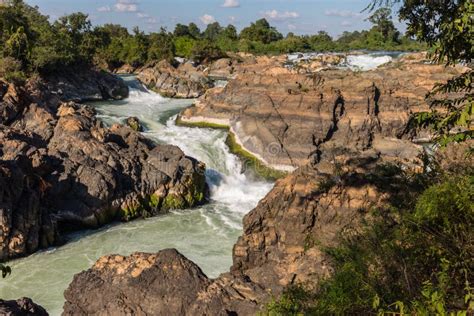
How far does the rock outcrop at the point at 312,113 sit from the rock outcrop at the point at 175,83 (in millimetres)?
10665

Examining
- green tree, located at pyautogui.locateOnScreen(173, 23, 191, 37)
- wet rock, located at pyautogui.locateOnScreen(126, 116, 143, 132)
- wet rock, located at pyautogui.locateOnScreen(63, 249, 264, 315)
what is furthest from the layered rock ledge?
green tree, located at pyautogui.locateOnScreen(173, 23, 191, 37)

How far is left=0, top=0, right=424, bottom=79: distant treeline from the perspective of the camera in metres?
32.8

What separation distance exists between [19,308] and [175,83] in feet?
115

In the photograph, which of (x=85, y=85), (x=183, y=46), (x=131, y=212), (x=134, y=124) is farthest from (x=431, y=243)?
(x=183, y=46)

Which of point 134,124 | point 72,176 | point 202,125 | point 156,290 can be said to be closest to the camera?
point 156,290

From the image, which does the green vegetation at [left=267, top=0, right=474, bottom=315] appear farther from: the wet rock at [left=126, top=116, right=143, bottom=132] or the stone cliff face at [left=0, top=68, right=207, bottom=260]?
the wet rock at [left=126, top=116, right=143, bottom=132]

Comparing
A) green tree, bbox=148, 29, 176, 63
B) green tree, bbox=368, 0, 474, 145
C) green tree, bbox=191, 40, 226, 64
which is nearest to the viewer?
green tree, bbox=368, 0, 474, 145

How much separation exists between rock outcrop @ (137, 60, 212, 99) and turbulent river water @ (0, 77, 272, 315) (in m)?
14.2

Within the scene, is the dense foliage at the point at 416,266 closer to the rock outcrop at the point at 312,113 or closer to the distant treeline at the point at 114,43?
the distant treeline at the point at 114,43

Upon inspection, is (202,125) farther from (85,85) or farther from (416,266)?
(416,266)

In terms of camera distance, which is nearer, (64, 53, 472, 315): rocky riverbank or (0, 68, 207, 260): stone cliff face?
(64, 53, 472, 315): rocky riverbank

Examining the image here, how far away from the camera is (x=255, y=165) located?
22.9m

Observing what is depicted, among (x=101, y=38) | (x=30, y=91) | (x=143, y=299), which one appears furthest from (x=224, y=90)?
(x=101, y=38)

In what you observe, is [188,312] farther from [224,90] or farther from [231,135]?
[224,90]
